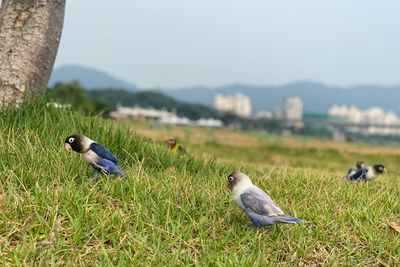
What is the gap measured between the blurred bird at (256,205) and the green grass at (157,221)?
7.9 inches

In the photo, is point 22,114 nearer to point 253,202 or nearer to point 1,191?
point 1,191

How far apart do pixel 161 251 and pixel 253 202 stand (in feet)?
2.64

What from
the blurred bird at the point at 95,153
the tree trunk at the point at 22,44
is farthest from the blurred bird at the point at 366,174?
the tree trunk at the point at 22,44

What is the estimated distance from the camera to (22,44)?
6.23 m

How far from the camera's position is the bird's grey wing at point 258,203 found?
12.0ft

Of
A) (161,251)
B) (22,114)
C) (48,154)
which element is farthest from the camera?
(22,114)

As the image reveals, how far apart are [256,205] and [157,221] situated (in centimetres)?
85

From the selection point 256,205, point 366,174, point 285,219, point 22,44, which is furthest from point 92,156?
point 366,174

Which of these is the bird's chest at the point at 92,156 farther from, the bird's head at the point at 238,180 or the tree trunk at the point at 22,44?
the tree trunk at the point at 22,44

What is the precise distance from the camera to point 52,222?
3689mm

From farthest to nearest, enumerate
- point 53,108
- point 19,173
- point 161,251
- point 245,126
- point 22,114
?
point 245,126
point 53,108
point 22,114
point 19,173
point 161,251

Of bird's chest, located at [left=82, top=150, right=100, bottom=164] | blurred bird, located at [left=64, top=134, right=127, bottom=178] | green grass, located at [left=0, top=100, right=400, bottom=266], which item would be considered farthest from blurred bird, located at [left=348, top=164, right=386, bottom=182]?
bird's chest, located at [left=82, top=150, right=100, bottom=164]

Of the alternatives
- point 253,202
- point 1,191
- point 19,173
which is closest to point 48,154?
point 19,173

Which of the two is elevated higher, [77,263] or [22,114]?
[22,114]
